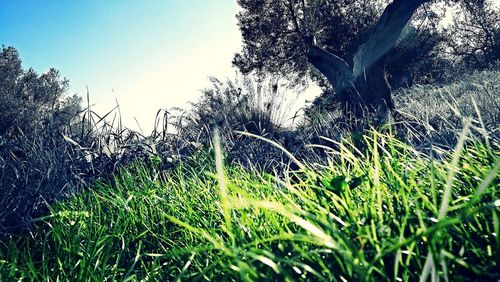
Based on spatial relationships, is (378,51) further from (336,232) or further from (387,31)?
(336,232)

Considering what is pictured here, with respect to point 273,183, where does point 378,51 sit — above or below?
above

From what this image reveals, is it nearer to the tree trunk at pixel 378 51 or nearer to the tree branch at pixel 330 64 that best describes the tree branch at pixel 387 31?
the tree trunk at pixel 378 51

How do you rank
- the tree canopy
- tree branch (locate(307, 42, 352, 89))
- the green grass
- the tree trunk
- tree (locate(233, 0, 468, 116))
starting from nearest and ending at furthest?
1. the green grass
2. the tree trunk
3. tree branch (locate(307, 42, 352, 89))
4. tree (locate(233, 0, 468, 116))
5. the tree canopy

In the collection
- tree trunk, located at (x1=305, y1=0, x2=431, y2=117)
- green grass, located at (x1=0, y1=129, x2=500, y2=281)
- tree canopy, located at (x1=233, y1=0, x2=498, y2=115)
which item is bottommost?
green grass, located at (x1=0, y1=129, x2=500, y2=281)

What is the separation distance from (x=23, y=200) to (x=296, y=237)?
5.79 feet

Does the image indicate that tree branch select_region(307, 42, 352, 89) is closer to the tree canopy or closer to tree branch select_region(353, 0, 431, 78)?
the tree canopy

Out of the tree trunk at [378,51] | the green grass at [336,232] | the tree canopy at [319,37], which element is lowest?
the green grass at [336,232]

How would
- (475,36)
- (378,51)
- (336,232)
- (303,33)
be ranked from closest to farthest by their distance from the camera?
1. (336,232)
2. (378,51)
3. (303,33)
4. (475,36)

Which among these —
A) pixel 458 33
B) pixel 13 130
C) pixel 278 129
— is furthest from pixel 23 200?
pixel 458 33

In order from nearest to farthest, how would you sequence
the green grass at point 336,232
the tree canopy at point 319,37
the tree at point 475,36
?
the green grass at point 336,232, the tree canopy at point 319,37, the tree at point 475,36

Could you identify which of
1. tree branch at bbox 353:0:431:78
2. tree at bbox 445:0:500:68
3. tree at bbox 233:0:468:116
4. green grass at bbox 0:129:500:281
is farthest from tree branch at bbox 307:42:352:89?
tree at bbox 445:0:500:68

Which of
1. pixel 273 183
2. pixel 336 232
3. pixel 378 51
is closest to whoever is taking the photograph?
pixel 336 232

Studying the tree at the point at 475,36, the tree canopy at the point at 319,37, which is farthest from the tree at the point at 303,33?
the tree at the point at 475,36

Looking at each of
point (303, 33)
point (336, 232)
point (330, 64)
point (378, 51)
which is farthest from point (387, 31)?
point (336, 232)
